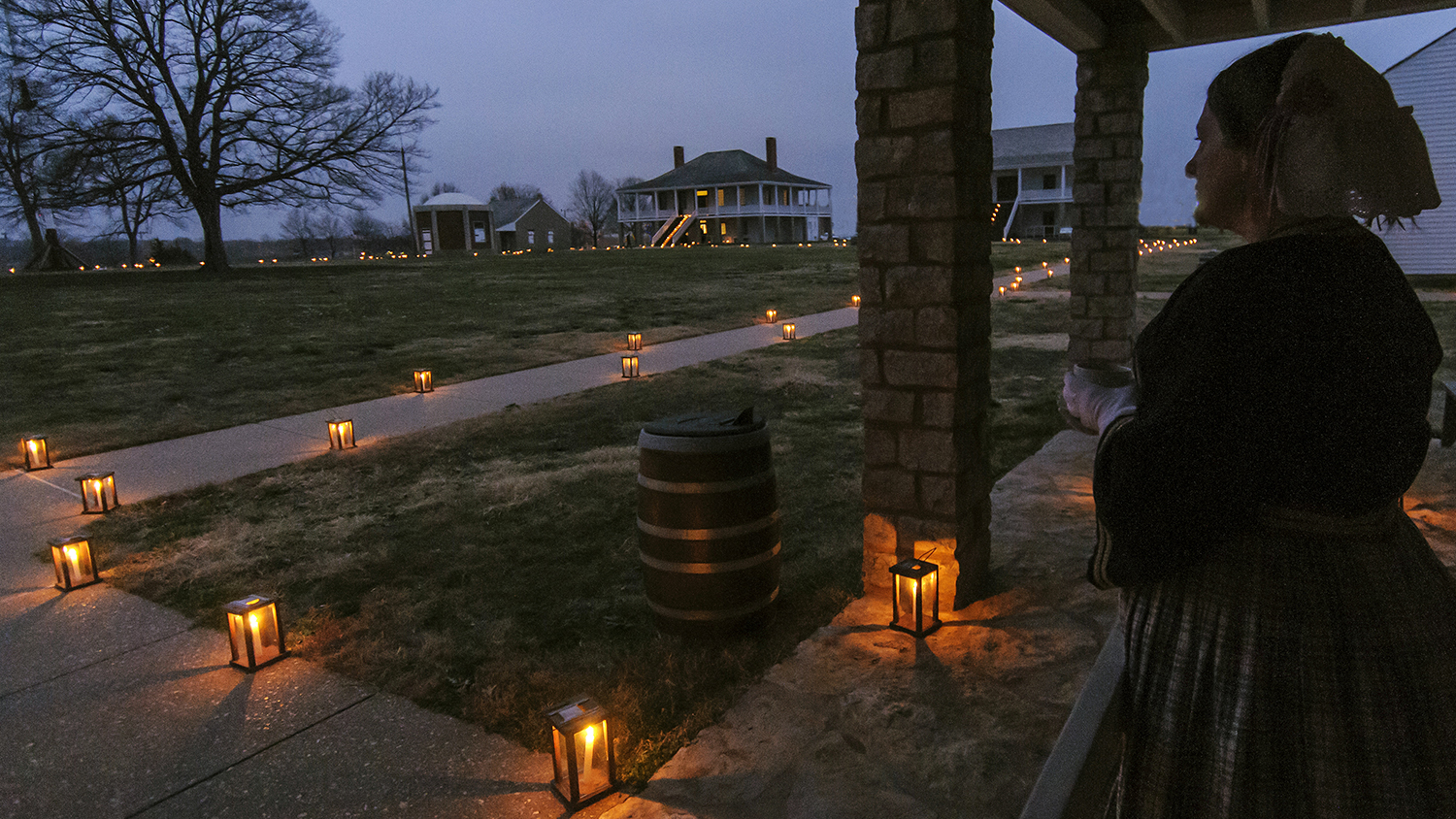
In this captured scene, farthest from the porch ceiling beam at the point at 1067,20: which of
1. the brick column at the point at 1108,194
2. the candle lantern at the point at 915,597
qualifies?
the candle lantern at the point at 915,597

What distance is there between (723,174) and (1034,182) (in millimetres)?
21603

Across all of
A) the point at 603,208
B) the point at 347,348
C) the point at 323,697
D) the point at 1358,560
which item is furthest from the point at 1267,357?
the point at 603,208

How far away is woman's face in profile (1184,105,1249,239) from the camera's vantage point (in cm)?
138

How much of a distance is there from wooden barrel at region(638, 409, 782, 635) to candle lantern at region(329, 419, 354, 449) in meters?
4.91

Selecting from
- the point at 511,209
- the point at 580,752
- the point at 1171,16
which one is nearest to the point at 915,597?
the point at 580,752

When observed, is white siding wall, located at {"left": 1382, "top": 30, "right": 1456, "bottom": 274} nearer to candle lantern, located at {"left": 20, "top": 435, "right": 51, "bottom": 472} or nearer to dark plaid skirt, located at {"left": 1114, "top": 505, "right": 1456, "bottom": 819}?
dark plaid skirt, located at {"left": 1114, "top": 505, "right": 1456, "bottom": 819}

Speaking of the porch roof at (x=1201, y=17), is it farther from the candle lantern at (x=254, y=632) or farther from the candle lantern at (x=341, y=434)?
the candle lantern at (x=341, y=434)

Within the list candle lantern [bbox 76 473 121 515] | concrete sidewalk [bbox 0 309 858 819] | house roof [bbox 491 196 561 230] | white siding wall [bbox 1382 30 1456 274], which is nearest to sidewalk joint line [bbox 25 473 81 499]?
candle lantern [bbox 76 473 121 515]

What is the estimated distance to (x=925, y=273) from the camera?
381 centimetres

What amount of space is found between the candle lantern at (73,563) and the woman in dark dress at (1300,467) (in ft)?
18.3

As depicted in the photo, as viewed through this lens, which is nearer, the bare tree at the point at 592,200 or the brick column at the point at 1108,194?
the brick column at the point at 1108,194

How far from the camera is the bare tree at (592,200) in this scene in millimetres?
91438

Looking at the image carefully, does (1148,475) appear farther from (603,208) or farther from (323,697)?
(603,208)

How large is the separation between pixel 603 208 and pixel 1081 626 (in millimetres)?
92912
